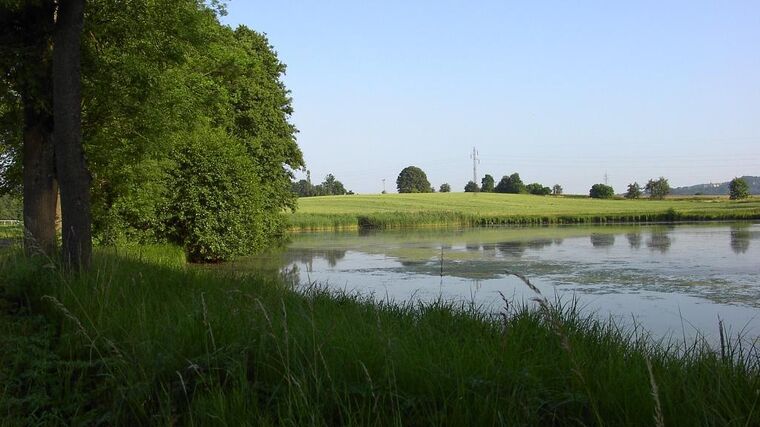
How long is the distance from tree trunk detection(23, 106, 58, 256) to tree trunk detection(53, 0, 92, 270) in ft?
9.34

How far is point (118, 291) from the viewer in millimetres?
5789

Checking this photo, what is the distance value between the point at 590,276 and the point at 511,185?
104922mm

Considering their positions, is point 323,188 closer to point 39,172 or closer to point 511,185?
point 511,185

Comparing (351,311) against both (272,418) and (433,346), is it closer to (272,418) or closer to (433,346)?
(433,346)

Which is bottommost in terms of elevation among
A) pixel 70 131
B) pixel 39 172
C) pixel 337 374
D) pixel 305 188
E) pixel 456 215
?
pixel 337 374

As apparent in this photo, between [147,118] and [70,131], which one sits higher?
[147,118]

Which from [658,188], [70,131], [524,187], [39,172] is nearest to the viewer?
[70,131]

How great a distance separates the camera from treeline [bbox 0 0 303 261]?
9.20 metres

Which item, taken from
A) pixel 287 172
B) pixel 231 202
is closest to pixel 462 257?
pixel 231 202

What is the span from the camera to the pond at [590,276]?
10.2m

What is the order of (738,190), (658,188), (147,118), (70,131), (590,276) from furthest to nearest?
(658,188) → (738,190) → (590,276) → (147,118) → (70,131)

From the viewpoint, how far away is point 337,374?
3.60 meters

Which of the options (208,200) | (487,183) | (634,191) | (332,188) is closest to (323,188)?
(332,188)

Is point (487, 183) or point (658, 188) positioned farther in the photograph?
point (487, 183)
